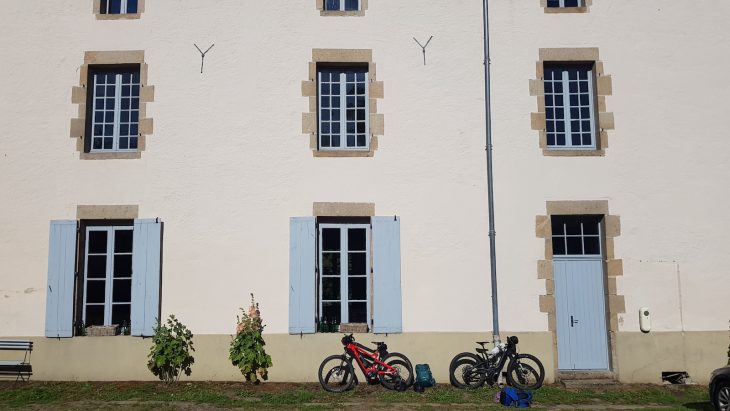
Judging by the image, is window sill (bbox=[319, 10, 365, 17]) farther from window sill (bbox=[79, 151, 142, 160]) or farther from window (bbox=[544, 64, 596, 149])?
window sill (bbox=[79, 151, 142, 160])

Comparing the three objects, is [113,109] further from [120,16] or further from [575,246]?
[575,246]

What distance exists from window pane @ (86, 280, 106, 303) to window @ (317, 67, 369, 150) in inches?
143

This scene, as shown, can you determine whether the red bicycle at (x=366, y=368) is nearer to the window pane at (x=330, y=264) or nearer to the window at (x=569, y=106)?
the window pane at (x=330, y=264)

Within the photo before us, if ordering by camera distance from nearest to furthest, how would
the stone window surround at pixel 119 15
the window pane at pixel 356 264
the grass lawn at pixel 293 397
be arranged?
the grass lawn at pixel 293 397 → the window pane at pixel 356 264 → the stone window surround at pixel 119 15

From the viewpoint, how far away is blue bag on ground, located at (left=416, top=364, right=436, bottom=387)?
28.1 ft

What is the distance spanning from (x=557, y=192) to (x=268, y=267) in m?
4.13

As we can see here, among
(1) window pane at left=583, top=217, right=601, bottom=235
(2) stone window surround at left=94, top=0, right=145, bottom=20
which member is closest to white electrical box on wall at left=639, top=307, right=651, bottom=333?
(1) window pane at left=583, top=217, right=601, bottom=235

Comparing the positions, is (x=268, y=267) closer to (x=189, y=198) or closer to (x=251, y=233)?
(x=251, y=233)

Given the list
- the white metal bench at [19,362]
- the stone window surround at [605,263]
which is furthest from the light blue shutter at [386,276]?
the white metal bench at [19,362]

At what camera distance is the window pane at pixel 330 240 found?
9.35 meters

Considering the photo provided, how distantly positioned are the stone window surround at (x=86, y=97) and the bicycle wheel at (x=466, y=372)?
5172mm

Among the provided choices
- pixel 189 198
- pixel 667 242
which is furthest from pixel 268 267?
pixel 667 242

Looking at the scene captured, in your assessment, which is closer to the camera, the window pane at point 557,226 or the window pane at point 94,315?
the window pane at point 94,315

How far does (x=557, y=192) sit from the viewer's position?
930 cm
